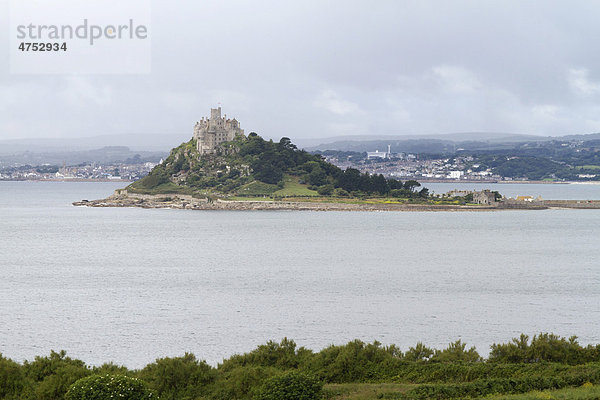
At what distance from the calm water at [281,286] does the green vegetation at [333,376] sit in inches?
262

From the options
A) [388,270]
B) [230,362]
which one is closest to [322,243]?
[388,270]

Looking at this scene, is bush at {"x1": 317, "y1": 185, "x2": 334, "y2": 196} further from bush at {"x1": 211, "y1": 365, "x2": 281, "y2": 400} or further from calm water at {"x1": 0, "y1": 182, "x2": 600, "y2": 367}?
bush at {"x1": 211, "y1": 365, "x2": 281, "y2": 400}

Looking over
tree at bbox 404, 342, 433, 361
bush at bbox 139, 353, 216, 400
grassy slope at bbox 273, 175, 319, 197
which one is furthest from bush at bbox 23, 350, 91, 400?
grassy slope at bbox 273, 175, 319, 197

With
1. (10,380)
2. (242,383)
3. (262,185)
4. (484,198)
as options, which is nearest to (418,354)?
(242,383)

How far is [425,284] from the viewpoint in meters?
46.0

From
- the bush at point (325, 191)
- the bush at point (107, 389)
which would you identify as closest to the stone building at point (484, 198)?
the bush at point (325, 191)

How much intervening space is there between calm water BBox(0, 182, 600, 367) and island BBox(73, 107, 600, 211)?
29.8m

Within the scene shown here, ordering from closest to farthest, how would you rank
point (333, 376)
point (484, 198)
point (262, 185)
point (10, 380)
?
point (10, 380), point (333, 376), point (484, 198), point (262, 185)

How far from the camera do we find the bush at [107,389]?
17844 millimetres

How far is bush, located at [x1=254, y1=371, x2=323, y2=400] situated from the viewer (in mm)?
18300

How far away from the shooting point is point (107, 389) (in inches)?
706

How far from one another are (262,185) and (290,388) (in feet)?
366

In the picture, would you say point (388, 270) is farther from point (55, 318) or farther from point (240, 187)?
point (240, 187)

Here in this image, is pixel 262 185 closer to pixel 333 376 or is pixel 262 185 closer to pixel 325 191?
pixel 325 191
